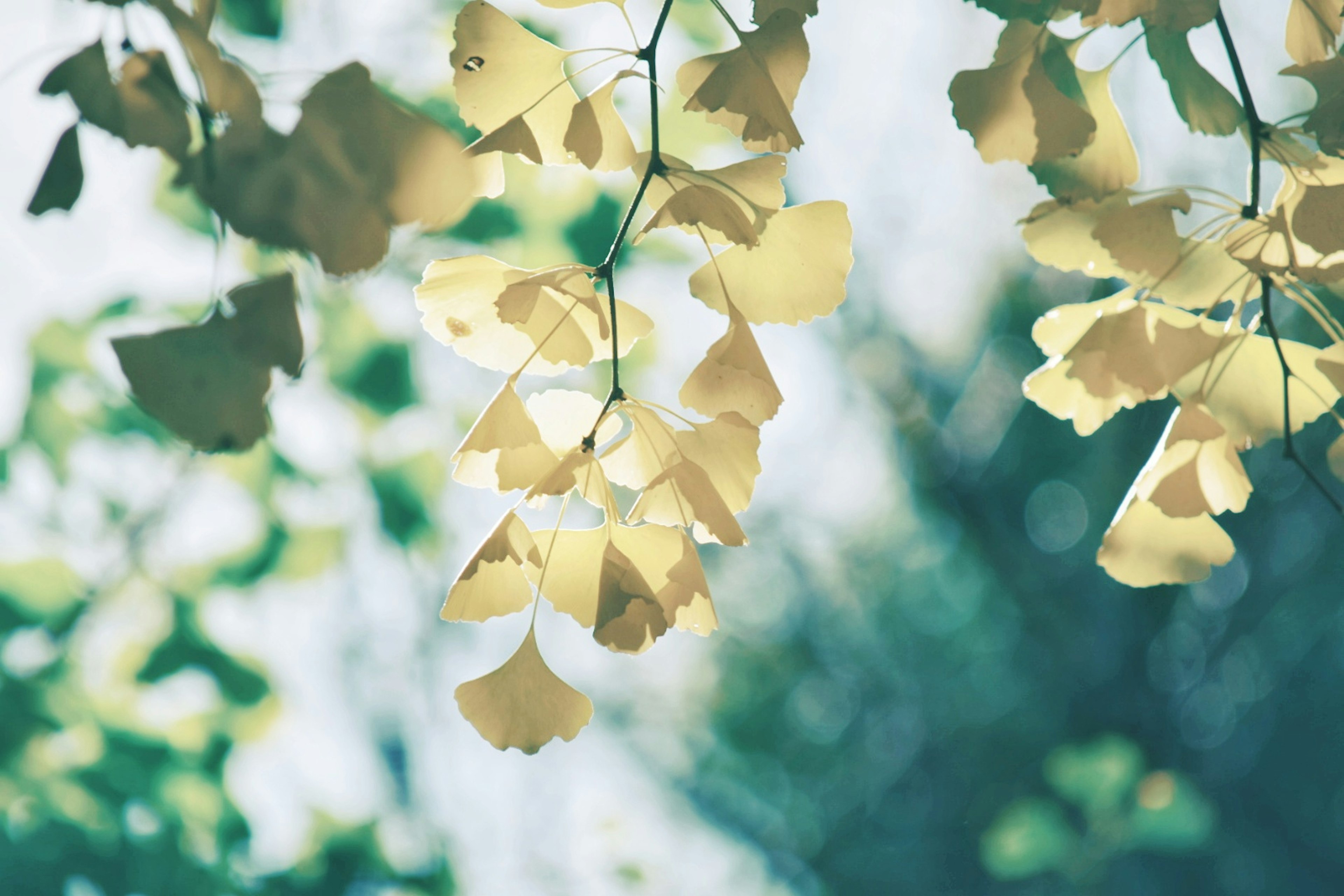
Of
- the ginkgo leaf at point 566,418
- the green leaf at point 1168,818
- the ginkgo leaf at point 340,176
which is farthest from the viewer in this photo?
the green leaf at point 1168,818

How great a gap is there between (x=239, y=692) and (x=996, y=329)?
4.49ft

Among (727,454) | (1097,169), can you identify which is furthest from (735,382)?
(1097,169)

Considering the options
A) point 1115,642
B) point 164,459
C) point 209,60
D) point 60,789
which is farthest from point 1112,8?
point 1115,642

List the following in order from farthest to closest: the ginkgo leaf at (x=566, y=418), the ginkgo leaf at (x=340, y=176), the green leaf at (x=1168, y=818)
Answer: the green leaf at (x=1168, y=818) → the ginkgo leaf at (x=566, y=418) → the ginkgo leaf at (x=340, y=176)

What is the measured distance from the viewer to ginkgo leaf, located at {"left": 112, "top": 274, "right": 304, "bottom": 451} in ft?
0.55

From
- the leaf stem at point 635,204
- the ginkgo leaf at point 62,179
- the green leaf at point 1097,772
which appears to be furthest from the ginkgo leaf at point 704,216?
the green leaf at point 1097,772

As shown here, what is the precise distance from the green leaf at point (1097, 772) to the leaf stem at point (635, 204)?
1.64m

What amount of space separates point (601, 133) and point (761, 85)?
0.15ft

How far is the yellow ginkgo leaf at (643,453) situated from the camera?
26 cm

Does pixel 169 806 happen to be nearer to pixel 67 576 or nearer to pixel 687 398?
pixel 67 576

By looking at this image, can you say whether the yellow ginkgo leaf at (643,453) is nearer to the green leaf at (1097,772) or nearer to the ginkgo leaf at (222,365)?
the ginkgo leaf at (222,365)

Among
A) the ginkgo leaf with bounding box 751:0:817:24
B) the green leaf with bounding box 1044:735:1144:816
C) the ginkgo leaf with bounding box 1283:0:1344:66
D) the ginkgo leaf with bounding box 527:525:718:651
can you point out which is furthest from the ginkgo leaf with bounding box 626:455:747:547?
the green leaf with bounding box 1044:735:1144:816

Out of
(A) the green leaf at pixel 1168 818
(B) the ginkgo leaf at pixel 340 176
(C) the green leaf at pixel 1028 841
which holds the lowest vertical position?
(C) the green leaf at pixel 1028 841

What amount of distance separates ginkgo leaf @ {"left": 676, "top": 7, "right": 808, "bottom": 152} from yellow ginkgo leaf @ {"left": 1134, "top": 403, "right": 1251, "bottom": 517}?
154 millimetres
